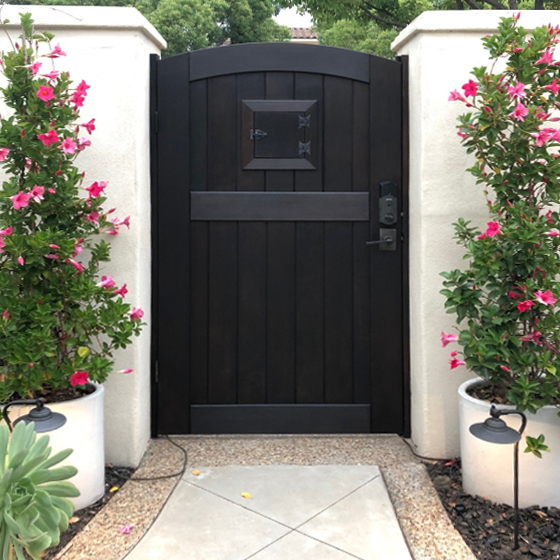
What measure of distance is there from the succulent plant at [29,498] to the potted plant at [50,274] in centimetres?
65

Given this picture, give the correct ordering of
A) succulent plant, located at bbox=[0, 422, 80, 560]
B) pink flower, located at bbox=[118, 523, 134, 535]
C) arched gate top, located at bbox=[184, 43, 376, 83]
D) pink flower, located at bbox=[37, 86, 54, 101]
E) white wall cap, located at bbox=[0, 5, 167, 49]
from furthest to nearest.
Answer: arched gate top, located at bbox=[184, 43, 376, 83]
white wall cap, located at bbox=[0, 5, 167, 49]
pink flower, located at bbox=[37, 86, 54, 101]
pink flower, located at bbox=[118, 523, 134, 535]
succulent plant, located at bbox=[0, 422, 80, 560]

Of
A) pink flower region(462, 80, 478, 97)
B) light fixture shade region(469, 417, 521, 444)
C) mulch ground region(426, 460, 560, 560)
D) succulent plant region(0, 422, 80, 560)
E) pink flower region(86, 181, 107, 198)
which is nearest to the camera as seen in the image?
succulent plant region(0, 422, 80, 560)

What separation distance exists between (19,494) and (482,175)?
1957 mm

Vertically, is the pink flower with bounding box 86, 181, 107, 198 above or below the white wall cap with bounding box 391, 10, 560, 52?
below

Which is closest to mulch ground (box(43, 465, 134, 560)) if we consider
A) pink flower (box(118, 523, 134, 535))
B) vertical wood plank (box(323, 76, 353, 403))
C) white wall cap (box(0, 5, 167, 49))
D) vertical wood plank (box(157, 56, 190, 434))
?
pink flower (box(118, 523, 134, 535))

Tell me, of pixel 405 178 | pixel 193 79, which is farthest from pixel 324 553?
pixel 193 79

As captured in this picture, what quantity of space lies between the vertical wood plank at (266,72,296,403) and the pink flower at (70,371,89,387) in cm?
97

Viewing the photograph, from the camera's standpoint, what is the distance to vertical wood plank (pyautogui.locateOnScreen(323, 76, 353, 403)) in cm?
288

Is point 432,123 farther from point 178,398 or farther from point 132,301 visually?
point 178,398

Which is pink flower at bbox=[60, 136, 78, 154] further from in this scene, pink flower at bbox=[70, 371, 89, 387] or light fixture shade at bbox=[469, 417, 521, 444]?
light fixture shade at bbox=[469, 417, 521, 444]

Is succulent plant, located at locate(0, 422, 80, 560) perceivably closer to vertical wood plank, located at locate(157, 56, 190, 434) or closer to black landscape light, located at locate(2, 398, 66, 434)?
black landscape light, located at locate(2, 398, 66, 434)

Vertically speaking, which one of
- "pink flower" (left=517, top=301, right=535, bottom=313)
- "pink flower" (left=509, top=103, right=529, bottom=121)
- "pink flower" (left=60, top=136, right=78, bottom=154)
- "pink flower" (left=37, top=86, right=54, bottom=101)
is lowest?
"pink flower" (left=517, top=301, right=535, bottom=313)

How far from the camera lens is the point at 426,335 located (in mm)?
2729

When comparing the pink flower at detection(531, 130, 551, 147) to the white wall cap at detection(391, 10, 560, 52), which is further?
the white wall cap at detection(391, 10, 560, 52)
